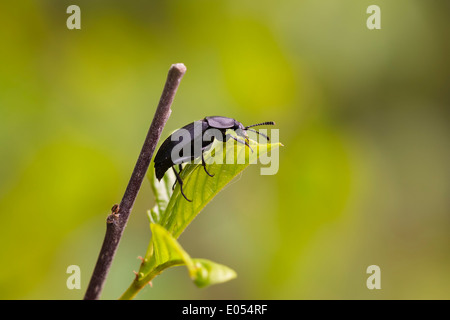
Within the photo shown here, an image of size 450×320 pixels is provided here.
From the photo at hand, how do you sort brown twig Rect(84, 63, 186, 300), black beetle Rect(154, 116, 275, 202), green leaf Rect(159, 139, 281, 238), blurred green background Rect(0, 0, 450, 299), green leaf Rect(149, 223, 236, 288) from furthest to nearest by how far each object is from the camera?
blurred green background Rect(0, 0, 450, 299)
black beetle Rect(154, 116, 275, 202)
green leaf Rect(159, 139, 281, 238)
brown twig Rect(84, 63, 186, 300)
green leaf Rect(149, 223, 236, 288)

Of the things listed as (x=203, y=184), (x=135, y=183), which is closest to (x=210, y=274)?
(x=135, y=183)

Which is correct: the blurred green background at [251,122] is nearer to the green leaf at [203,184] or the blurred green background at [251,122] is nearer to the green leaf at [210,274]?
the green leaf at [203,184]

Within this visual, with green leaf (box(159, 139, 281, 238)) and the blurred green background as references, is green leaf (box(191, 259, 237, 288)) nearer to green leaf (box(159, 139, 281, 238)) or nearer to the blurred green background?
green leaf (box(159, 139, 281, 238))

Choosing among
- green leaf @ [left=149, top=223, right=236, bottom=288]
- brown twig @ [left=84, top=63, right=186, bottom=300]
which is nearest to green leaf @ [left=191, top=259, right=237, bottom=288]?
green leaf @ [left=149, top=223, right=236, bottom=288]

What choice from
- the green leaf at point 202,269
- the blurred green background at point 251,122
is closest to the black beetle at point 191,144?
the green leaf at point 202,269

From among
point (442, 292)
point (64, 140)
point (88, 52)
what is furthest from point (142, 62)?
point (442, 292)

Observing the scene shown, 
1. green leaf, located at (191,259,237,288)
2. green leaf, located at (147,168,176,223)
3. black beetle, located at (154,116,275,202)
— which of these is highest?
black beetle, located at (154,116,275,202)
